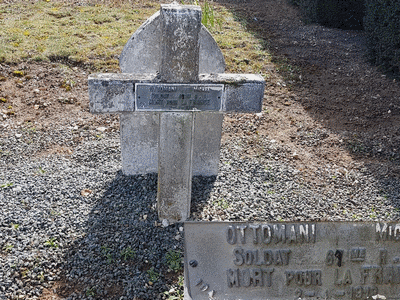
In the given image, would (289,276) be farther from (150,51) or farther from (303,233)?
(150,51)

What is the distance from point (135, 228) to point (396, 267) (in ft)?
6.81

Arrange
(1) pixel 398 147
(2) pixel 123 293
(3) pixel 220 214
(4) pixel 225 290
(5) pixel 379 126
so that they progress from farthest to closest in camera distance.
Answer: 1. (5) pixel 379 126
2. (1) pixel 398 147
3. (3) pixel 220 214
4. (2) pixel 123 293
5. (4) pixel 225 290

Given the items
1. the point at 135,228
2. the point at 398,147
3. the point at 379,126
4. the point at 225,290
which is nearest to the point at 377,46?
the point at 379,126

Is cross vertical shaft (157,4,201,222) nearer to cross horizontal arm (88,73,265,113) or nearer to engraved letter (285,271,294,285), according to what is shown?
cross horizontal arm (88,73,265,113)

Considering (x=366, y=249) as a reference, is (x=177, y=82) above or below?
above

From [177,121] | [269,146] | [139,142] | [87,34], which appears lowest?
[269,146]

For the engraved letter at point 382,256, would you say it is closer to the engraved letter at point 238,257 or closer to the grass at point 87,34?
the engraved letter at point 238,257

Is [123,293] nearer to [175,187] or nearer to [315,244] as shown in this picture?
[175,187]

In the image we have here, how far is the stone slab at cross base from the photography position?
3895 millimetres

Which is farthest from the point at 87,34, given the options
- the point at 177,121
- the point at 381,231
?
the point at 381,231

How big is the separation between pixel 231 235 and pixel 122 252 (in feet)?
3.97

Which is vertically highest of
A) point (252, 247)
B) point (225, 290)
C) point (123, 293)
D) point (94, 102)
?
point (94, 102)

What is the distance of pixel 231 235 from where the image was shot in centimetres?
264

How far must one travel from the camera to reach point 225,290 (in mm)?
2621
